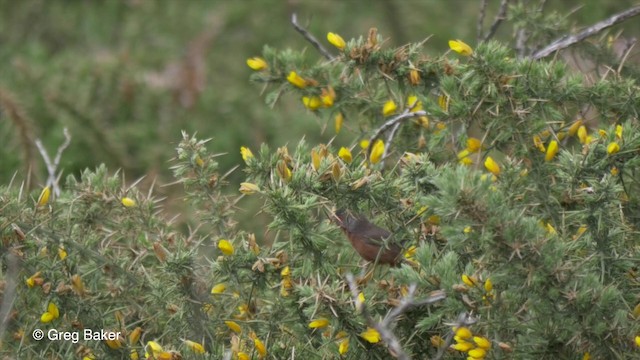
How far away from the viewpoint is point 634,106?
134 inches

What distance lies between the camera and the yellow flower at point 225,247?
121 inches

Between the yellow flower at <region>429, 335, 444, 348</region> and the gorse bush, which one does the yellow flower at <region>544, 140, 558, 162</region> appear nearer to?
the gorse bush

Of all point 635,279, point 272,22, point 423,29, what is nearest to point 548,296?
point 635,279

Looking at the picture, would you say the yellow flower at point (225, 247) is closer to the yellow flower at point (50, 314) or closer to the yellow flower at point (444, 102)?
the yellow flower at point (50, 314)

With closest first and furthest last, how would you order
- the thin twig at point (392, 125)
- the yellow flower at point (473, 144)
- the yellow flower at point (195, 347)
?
the yellow flower at point (195, 347) → the yellow flower at point (473, 144) → the thin twig at point (392, 125)

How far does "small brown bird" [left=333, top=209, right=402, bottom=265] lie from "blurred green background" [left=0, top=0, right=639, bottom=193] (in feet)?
8.50

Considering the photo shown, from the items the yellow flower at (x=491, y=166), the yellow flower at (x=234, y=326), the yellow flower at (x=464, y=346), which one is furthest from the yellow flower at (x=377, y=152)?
the yellow flower at (x=464, y=346)

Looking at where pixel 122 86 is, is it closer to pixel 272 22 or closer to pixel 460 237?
pixel 272 22

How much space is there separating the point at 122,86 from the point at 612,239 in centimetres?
513

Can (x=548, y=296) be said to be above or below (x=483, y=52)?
below

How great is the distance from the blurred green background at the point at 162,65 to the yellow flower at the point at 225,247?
2473 millimetres

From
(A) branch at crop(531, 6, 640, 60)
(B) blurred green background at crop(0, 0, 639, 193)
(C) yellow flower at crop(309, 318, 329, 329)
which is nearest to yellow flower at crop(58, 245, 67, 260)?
(C) yellow flower at crop(309, 318, 329, 329)

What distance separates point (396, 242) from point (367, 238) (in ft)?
0.36

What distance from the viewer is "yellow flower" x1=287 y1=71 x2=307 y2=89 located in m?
3.87
